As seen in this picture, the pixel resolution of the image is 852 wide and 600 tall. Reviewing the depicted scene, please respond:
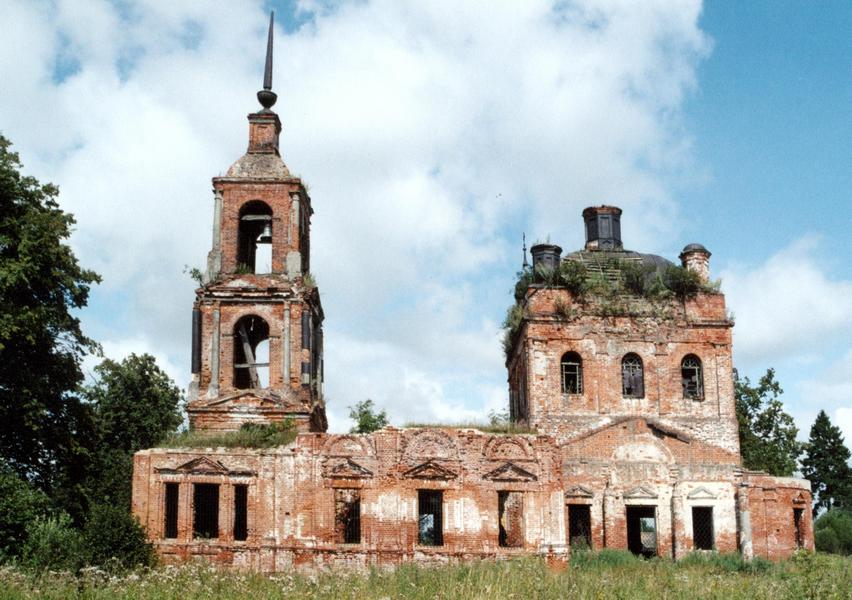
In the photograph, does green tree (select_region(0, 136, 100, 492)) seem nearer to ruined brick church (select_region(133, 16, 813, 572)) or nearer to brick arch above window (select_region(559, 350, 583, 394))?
ruined brick church (select_region(133, 16, 813, 572))

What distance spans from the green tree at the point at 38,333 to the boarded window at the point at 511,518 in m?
10.6

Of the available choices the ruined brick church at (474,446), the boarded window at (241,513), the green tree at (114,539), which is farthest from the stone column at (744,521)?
the green tree at (114,539)

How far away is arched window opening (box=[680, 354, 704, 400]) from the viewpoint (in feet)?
89.4

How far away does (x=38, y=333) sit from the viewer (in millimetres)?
23391

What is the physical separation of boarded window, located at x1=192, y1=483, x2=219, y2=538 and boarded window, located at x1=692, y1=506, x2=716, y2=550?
11901mm

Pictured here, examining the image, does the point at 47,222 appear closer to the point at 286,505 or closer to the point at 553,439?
the point at 286,505

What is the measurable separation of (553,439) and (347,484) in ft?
16.4

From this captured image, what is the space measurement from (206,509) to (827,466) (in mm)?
31595

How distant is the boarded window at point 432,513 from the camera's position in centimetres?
2348

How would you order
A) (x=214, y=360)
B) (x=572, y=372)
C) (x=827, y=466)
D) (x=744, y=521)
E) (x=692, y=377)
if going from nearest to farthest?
(x=744, y=521) < (x=214, y=360) < (x=572, y=372) < (x=692, y=377) < (x=827, y=466)

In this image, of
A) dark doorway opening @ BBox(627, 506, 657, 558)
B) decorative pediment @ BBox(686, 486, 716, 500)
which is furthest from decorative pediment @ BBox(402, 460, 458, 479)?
decorative pediment @ BBox(686, 486, 716, 500)

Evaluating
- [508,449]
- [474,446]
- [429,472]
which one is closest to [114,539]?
[429,472]

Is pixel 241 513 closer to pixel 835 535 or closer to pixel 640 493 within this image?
pixel 640 493

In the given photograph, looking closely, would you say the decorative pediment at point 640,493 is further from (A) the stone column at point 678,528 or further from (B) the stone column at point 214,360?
(B) the stone column at point 214,360
